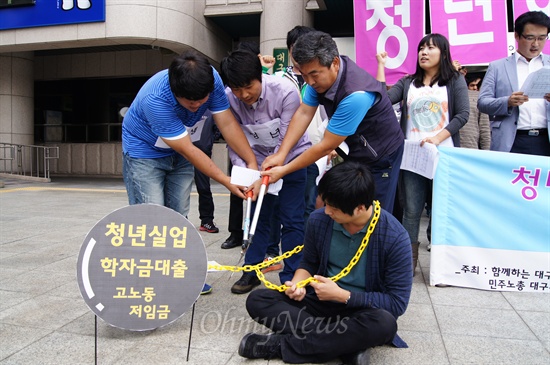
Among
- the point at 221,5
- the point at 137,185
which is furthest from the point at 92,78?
the point at 137,185

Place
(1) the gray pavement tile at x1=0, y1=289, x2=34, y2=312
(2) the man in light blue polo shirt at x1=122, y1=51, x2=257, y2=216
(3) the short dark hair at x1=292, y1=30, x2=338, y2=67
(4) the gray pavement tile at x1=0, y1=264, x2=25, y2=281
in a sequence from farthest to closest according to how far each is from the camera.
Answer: (4) the gray pavement tile at x1=0, y1=264, x2=25, y2=281
(1) the gray pavement tile at x1=0, y1=289, x2=34, y2=312
(2) the man in light blue polo shirt at x1=122, y1=51, x2=257, y2=216
(3) the short dark hair at x1=292, y1=30, x2=338, y2=67

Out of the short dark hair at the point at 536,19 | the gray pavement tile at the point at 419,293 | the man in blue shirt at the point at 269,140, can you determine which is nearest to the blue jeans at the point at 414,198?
the gray pavement tile at the point at 419,293

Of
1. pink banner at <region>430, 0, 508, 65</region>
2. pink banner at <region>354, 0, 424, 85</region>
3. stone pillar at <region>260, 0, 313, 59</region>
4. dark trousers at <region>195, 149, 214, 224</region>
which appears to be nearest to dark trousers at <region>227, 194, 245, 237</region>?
dark trousers at <region>195, 149, 214, 224</region>

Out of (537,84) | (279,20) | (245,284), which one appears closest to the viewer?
(245,284)

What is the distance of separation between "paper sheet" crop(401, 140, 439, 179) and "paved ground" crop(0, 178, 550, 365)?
0.85m

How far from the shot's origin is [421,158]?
3.56 m

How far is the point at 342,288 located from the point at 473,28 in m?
5.24

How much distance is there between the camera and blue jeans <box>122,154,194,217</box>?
2936mm

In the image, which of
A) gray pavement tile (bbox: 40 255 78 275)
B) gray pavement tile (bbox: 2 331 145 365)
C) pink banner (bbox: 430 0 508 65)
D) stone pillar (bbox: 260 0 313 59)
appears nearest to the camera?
gray pavement tile (bbox: 2 331 145 365)

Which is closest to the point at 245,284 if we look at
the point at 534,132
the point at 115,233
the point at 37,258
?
the point at 115,233

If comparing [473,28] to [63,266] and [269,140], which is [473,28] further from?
[63,266]

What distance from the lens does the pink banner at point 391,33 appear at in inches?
257

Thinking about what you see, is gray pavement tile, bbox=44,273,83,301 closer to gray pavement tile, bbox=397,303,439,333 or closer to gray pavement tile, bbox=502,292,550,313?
gray pavement tile, bbox=397,303,439,333

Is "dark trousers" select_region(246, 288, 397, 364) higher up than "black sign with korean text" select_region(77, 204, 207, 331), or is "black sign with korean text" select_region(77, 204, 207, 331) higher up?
"black sign with korean text" select_region(77, 204, 207, 331)
